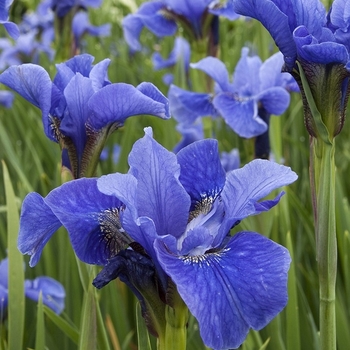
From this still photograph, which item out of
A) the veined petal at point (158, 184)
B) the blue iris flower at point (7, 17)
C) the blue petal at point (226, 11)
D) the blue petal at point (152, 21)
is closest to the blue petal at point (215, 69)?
the blue petal at point (226, 11)

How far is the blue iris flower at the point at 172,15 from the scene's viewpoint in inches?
60.3

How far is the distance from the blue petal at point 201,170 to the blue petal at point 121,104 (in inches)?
3.0

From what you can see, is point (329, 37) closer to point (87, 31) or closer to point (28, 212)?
point (28, 212)

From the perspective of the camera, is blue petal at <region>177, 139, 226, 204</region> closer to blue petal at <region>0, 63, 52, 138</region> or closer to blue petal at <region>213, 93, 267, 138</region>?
blue petal at <region>0, 63, 52, 138</region>

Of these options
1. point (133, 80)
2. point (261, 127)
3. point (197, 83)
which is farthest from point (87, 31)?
point (261, 127)

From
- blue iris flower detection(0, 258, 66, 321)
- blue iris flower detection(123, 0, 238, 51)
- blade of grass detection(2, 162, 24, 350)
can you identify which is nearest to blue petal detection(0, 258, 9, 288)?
blue iris flower detection(0, 258, 66, 321)

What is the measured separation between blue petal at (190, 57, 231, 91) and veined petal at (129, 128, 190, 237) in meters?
0.69

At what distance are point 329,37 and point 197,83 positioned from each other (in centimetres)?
102

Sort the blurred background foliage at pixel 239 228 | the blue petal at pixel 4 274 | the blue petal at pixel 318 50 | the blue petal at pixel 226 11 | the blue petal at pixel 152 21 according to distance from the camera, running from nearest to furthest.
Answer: the blue petal at pixel 318 50 < the blurred background foliage at pixel 239 228 < the blue petal at pixel 4 274 < the blue petal at pixel 226 11 < the blue petal at pixel 152 21

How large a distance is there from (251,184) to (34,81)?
1.05 ft

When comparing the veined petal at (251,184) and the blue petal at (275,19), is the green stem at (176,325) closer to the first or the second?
the veined petal at (251,184)

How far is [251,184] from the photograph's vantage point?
625mm

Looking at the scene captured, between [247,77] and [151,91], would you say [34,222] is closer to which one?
[151,91]

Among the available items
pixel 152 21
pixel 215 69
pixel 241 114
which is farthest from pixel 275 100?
pixel 152 21
